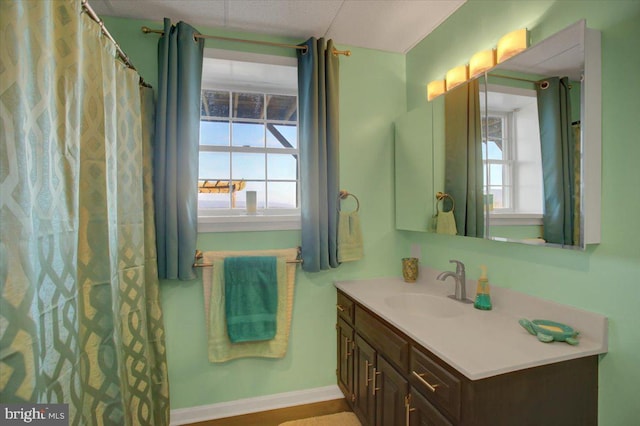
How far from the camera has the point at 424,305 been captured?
Answer: 1818 millimetres

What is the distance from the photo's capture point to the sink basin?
1.67m

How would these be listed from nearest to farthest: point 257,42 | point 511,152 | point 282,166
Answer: point 511,152, point 257,42, point 282,166

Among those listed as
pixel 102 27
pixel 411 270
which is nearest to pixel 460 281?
pixel 411 270

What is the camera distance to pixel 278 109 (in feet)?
7.26

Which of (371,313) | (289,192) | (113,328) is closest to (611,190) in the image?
(371,313)

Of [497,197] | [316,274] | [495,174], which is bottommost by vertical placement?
[316,274]

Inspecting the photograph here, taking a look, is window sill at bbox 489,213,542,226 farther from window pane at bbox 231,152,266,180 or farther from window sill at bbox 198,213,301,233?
window pane at bbox 231,152,266,180

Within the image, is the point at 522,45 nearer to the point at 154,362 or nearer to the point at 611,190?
the point at 611,190

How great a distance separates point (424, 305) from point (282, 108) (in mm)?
1694

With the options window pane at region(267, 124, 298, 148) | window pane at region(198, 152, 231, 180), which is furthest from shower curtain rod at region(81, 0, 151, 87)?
window pane at region(267, 124, 298, 148)

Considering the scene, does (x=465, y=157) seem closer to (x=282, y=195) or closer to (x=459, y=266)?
(x=459, y=266)

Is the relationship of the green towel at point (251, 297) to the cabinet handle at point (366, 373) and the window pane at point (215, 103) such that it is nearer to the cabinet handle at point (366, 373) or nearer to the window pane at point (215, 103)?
the cabinet handle at point (366, 373)

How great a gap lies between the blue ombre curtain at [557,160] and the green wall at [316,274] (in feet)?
3.62

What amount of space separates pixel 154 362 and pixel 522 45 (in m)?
2.61
